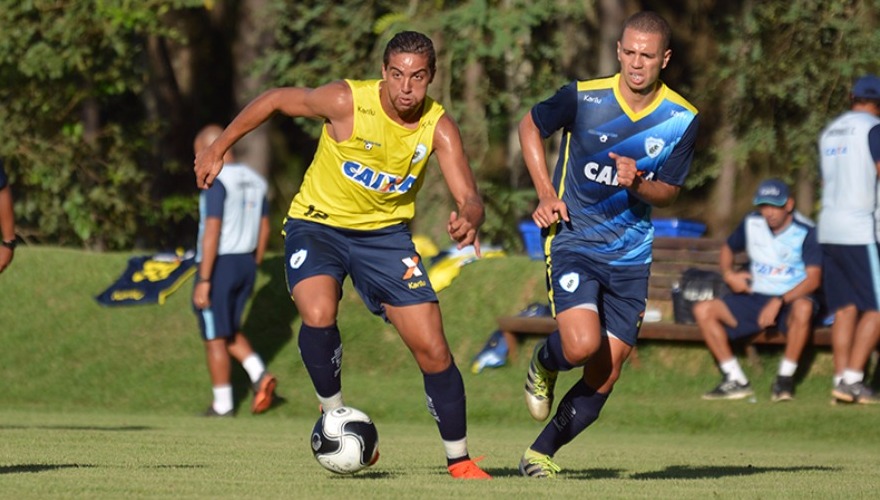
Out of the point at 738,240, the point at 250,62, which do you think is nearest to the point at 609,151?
the point at 738,240

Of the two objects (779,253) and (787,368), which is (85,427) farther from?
(779,253)

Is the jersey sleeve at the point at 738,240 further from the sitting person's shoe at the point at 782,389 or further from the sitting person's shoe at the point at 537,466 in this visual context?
the sitting person's shoe at the point at 537,466

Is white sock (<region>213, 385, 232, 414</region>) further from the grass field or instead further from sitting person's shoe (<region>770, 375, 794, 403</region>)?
sitting person's shoe (<region>770, 375, 794, 403</region>)

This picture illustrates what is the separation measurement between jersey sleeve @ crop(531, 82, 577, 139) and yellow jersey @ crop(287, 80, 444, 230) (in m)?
0.55

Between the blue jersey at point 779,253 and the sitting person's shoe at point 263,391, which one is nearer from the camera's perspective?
the blue jersey at point 779,253

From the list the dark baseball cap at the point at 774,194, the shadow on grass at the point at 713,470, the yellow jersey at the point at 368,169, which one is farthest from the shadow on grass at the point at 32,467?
the dark baseball cap at the point at 774,194

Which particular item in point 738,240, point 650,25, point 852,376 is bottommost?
point 852,376

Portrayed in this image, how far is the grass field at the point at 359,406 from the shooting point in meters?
7.61

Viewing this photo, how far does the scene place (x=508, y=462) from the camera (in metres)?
9.60

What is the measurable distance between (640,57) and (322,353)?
2104 millimetres

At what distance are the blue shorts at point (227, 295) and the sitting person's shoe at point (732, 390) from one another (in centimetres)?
410

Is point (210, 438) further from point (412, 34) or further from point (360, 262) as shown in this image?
point (412, 34)

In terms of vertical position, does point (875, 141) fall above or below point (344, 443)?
above

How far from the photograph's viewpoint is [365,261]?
802cm
